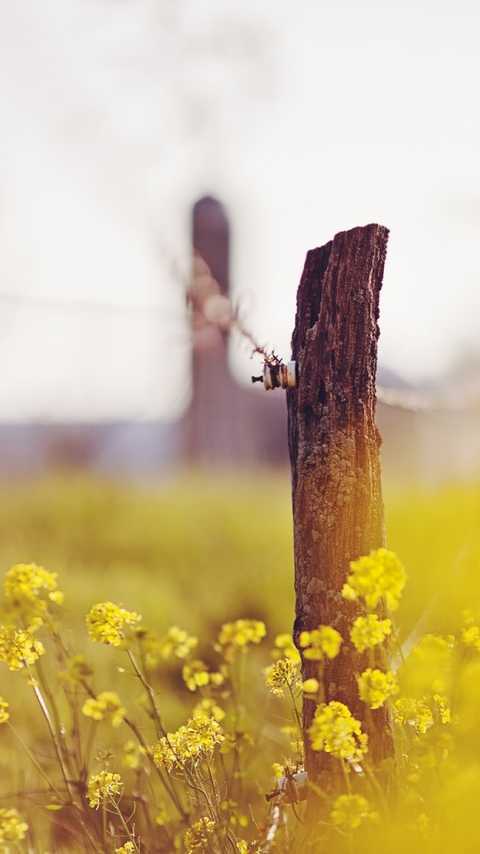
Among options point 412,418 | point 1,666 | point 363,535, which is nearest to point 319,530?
point 363,535

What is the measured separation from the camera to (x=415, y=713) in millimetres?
1870

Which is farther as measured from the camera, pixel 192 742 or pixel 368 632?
pixel 192 742

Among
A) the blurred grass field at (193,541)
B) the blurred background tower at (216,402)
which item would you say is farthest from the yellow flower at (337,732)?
the blurred background tower at (216,402)

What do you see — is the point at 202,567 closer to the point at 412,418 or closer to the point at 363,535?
the point at 412,418

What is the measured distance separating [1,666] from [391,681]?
303 centimetres

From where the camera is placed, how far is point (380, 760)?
1.71m

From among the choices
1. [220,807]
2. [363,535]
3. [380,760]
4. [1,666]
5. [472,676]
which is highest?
[363,535]

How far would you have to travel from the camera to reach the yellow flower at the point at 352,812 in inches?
58.4

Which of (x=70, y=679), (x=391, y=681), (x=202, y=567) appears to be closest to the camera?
(x=70, y=679)

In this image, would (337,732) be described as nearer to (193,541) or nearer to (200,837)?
(200,837)

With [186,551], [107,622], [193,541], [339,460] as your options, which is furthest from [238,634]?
[193,541]

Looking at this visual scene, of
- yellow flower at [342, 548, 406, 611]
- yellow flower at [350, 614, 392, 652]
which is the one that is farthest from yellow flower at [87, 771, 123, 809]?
yellow flower at [342, 548, 406, 611]

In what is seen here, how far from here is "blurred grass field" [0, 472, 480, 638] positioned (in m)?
5.11

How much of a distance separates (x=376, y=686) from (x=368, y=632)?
102mm
